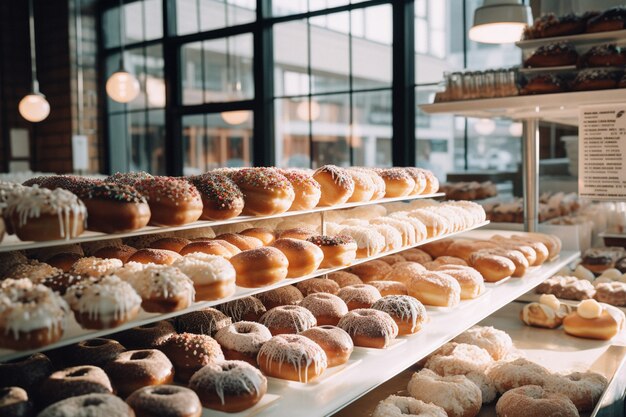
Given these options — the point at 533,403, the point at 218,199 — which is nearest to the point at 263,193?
the point at 218,199

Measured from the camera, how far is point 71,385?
5.08 feet

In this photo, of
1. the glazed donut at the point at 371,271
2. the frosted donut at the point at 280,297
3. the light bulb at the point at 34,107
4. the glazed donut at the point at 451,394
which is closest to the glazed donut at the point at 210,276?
the frosted donut at the point at 280,297

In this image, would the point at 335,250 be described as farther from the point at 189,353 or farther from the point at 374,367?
the point at 189,353

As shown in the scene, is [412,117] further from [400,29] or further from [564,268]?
[564,268]

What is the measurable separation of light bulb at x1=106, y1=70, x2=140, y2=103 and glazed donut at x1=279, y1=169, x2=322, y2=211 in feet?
13.4

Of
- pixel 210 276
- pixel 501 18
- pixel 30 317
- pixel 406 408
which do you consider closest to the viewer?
pixel 30 317

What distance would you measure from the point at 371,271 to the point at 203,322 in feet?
3.66

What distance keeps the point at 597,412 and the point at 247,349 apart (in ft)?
4.27

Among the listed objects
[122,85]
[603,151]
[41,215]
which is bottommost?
[41,215]

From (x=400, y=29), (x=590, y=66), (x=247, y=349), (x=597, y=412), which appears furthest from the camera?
(x=400, y=29)

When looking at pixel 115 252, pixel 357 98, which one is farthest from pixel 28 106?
pixel 115 252

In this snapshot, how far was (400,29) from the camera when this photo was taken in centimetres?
564

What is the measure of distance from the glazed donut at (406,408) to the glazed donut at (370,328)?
195mm

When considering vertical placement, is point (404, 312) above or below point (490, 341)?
above
